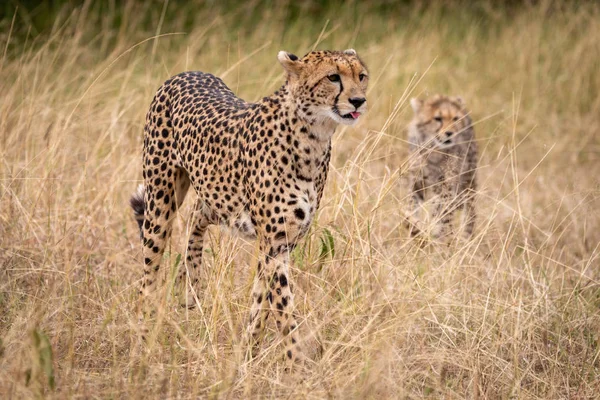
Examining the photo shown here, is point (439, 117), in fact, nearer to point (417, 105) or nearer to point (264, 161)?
point (417, 105)

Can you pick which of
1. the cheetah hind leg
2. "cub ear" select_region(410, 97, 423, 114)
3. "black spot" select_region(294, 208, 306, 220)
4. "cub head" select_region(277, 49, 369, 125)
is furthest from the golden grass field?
"cub head" select_region(277, 49, 369, 125)

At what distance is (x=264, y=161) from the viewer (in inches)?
134

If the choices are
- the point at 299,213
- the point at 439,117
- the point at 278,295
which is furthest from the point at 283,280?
the point at 439,117

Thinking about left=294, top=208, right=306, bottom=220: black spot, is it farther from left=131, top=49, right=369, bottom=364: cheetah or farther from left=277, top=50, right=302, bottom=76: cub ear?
left=277, top=50, right=302, bottom=76: cub ear

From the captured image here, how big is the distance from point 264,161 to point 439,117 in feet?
7.87

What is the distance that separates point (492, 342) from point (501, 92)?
4849mm

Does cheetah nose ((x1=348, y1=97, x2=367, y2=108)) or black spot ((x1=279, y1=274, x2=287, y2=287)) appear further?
black spot ((x1=279, y1=274, x2=287, y2=287))

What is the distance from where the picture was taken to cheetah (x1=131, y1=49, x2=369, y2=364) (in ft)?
10.9

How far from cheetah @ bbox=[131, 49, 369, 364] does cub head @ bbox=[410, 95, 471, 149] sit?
6.39 feet

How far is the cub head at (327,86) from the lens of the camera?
325 cm

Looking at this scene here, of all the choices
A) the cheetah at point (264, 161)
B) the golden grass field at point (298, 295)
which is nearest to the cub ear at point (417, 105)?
the golden grass field at point (298, 295)

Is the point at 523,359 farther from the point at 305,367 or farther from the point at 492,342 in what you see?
the point at 305,367

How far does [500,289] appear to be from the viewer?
13.7ft

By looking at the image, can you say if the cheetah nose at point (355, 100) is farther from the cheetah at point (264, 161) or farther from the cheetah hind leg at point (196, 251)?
the cheetah hind leg at point (196, 251)
